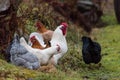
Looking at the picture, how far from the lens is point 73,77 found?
1015 cm

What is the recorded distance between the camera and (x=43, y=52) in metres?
10.3

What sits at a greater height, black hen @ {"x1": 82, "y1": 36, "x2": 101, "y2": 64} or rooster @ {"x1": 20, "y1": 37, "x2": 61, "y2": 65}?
rooster @ {"x1": 20, "y1": 37, "x2": 61, "y2": 65}

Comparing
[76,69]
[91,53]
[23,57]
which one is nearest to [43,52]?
[23,57]

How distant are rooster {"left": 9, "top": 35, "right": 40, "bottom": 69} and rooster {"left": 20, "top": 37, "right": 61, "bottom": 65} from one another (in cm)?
24

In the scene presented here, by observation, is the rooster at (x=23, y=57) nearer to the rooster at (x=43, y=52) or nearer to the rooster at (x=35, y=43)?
the rooster at (x=43, y=52)

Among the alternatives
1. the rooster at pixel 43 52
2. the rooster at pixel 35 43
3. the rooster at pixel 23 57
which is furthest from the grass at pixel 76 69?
the rooster at pixel 35 43

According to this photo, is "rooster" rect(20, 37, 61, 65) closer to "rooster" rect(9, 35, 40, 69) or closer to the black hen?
"rooster" rect(9, 35, 40, 69)

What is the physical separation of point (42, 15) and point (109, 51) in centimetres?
257

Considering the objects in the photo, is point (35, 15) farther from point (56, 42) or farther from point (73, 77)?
point (73, 77)

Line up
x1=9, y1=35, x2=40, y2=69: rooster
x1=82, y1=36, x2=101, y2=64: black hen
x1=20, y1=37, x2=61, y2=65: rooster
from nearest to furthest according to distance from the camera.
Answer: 1. x1=9, y1=35, x2=40, y2=69: rooster
2. x1=20, y1=37, x2=61, y2=65: rooster
3. x1=82, y1=36, x2=101, y2=64: black hen

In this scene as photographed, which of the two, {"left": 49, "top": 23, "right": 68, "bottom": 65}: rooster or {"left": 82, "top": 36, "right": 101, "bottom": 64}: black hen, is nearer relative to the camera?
{"left": 49, "top": 23, "right": 68, "bottom": 65}: rooster

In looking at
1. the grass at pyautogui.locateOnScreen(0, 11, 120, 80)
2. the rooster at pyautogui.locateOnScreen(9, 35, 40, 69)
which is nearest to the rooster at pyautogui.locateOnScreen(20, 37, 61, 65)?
the rooster at pyautogui.locateOnScreen(9, 35, 40, 69)

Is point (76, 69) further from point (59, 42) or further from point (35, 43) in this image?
point (35, 43)

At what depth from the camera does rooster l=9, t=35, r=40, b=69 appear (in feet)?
32.4
